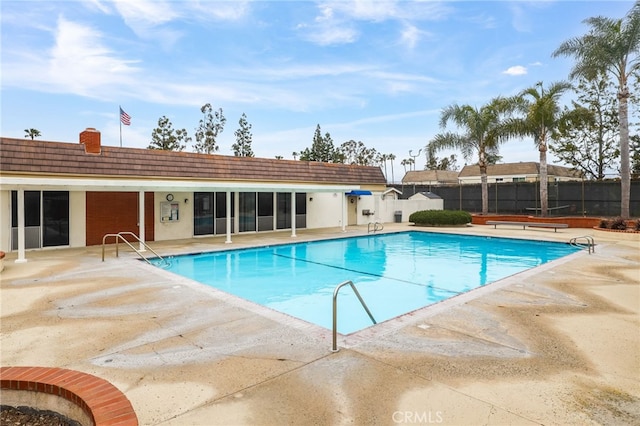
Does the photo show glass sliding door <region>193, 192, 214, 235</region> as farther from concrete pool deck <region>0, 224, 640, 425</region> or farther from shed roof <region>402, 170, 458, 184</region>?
shed roof <region>402, 170, 458, 184</region>

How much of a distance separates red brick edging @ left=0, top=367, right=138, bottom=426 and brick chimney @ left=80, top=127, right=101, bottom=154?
40.0 feet

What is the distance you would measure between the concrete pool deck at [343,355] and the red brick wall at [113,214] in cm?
671

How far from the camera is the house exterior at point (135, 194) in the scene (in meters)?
12.5

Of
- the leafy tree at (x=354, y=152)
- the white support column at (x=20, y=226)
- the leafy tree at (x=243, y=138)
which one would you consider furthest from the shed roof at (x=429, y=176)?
the white support column at (x=20, y=226)

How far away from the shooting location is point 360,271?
11.3m

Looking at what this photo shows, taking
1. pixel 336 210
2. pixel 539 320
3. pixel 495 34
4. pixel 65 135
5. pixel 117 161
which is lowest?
pixel 539 320

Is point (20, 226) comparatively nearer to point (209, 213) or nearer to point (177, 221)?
point (177, 221)

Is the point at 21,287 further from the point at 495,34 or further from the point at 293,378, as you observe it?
the point at 495,34

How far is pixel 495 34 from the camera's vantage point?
16.3 meters

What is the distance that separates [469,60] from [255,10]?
1045 cm

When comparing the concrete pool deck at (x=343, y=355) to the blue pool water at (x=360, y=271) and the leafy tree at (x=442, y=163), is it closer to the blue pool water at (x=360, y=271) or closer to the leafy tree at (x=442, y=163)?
the blue pool water at (x=360, y=271)

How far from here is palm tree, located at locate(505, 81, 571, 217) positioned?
67.7ft

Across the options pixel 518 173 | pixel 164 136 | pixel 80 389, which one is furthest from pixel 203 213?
pixel 518 173

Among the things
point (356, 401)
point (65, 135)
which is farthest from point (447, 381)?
point (65, 135)
